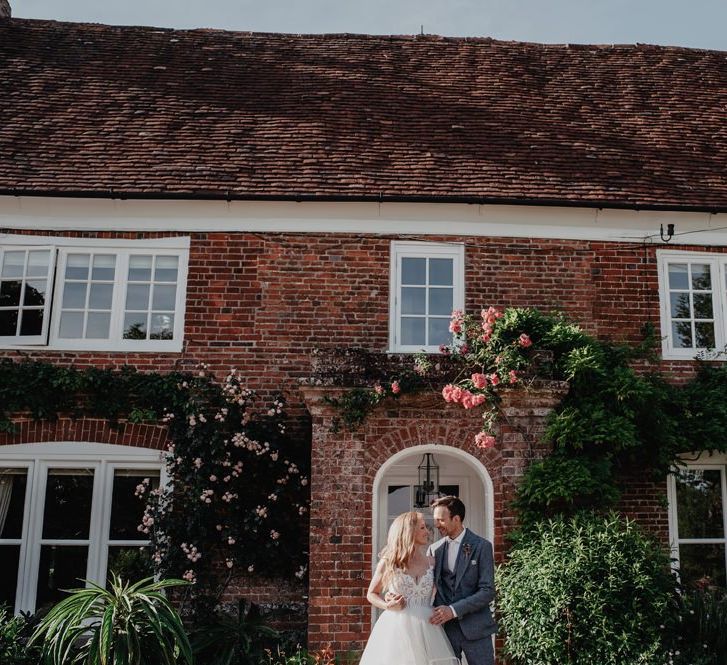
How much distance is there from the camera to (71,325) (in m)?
9.87

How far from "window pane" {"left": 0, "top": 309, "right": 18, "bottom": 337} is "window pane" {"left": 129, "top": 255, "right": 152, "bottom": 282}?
1.57 metres

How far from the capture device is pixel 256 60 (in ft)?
42.8

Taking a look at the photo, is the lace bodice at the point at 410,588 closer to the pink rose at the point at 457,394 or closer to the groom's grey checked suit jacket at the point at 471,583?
the groom's grey checked suit jacket at the point at 471,583

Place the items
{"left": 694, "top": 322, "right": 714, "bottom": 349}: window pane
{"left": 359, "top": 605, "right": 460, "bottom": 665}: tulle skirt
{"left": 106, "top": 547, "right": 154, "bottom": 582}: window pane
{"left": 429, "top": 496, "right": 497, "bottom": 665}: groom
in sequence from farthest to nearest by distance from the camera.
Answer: {"left": 694, "top": 322, "right": 714, "bottom": 349}: window pane
{"left": 106, "top": 547, "right": 154, "bottom": 582}: window pane
{"left": 429, "top": 496, "right": 497, "bottom": 665}: groom
{"left": 359, "top": 605, "right": 460, "bottom": 665}: tulle skirt

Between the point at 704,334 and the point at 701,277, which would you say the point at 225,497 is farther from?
the point at 701,277

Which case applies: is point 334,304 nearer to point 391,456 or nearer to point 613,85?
point 391,456

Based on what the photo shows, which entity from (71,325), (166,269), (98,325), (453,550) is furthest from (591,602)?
(71,325)

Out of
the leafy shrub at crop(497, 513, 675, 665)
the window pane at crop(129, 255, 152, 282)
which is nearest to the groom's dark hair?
the leafy shrub at crop(497, 513, 675, 665)

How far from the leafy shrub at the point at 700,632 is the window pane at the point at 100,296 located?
25.1ft

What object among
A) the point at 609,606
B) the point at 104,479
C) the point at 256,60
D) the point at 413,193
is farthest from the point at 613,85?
the point at 104,479

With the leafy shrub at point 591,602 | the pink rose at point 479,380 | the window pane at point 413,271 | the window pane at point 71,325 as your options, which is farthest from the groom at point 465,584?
the window pane at point 71,325

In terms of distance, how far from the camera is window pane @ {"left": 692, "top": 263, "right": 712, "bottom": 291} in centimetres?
1034

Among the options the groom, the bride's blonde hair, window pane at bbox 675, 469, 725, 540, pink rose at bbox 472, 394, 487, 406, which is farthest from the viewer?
window pane at bbox 675, 469, 725, 540

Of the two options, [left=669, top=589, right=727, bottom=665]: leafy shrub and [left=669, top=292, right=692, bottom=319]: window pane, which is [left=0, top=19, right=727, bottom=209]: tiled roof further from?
[left=669, top=589, right=727, bottom=665]: leafy shrub
